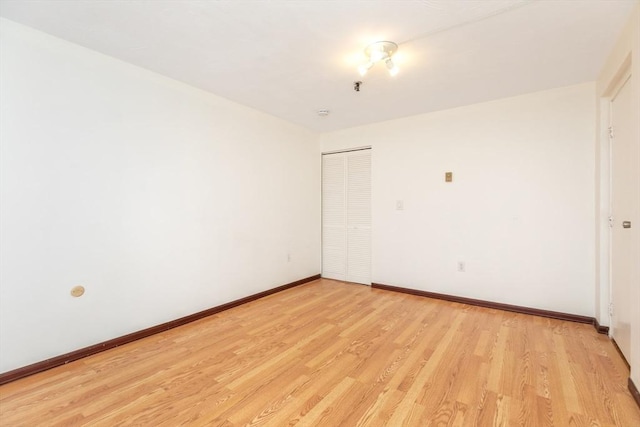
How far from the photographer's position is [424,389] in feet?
6.04

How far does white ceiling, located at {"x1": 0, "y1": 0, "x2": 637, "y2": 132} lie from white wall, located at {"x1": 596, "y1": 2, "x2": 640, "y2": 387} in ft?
0.43

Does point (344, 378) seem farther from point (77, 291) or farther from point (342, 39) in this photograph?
point (342, 39)

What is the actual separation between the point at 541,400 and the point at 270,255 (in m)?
3.05

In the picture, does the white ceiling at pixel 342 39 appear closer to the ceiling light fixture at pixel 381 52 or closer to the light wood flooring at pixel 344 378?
the ceiling light fixture at pixel 381 52

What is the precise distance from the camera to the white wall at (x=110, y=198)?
1.99 metres

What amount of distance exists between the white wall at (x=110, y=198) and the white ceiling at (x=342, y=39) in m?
0.28

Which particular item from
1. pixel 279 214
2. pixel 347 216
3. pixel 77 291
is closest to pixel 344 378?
pixel 77 291

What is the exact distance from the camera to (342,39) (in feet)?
6.97

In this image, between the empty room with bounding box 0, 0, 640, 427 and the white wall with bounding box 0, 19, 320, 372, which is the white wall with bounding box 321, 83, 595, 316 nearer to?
the empty room with bounding box 0, 0, 640, 427

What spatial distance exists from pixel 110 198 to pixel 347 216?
3149 millimetres

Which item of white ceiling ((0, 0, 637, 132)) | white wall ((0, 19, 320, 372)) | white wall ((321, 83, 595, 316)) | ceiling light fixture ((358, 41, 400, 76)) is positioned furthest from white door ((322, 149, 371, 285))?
ceiling light fixture ((358, 41, 400, 76))

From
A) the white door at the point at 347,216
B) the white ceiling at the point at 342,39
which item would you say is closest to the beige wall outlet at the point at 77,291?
the white ceiling at the point at 342,39

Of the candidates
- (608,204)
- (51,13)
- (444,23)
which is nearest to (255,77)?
(51,13)

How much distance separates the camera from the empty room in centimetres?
180
